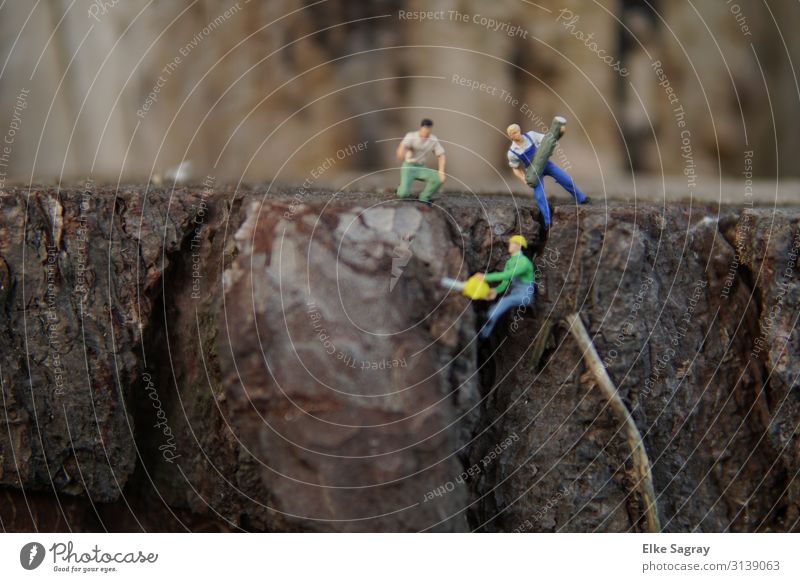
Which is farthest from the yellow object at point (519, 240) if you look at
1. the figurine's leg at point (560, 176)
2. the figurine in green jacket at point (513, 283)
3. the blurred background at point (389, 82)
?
the blurred background at point (389, 82)

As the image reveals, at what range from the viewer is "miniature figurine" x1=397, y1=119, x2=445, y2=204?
44.8 inches

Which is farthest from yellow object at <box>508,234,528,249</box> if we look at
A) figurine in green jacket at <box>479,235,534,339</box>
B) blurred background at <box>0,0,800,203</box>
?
blurred background at <box>0,0,800,203</box>

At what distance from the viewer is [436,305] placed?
1147mm

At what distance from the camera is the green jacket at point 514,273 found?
1.11 metres

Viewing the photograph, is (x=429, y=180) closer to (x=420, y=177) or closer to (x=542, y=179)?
(x=420, y=177)

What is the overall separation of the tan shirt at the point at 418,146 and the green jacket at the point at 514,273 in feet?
0.68

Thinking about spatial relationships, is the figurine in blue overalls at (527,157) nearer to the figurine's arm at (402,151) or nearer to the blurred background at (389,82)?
the figurine's arm at (402,151)

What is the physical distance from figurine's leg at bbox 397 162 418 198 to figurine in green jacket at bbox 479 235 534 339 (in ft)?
0.61

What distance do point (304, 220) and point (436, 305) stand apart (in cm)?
25

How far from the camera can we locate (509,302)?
1150mm

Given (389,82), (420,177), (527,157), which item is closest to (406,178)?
(420,177)
